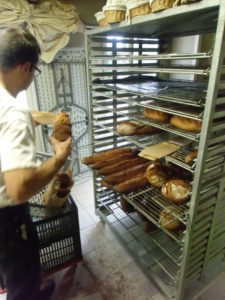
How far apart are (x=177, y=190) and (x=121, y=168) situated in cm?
52

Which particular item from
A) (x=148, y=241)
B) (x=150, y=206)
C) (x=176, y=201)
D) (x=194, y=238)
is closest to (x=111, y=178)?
(x=150, y=206)

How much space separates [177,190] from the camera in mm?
1254

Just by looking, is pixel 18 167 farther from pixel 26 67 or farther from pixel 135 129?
pixel 135 129

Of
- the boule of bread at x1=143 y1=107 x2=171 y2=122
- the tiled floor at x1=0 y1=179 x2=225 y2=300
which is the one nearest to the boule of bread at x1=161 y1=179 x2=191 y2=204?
the boule of bread at x1=143 y1=107 x2=171 y2=122

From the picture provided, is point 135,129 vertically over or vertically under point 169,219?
over

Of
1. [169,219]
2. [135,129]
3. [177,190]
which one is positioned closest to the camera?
[177,190]

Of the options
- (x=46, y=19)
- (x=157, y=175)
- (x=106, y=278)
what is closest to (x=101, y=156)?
(x=157, y=175)

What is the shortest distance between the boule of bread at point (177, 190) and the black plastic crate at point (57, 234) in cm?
70

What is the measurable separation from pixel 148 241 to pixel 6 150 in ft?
5.12

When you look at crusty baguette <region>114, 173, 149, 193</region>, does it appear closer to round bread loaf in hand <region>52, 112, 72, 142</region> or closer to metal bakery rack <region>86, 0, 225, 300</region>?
metal bakery rack <region>86, 0, 225, 300</region>

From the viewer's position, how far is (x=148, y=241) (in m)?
1.91

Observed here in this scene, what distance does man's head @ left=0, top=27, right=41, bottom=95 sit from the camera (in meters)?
0.90

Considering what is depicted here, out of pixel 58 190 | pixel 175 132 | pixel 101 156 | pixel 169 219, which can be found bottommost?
pixel 169 219

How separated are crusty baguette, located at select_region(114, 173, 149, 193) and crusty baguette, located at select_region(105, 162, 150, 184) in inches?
1.7
